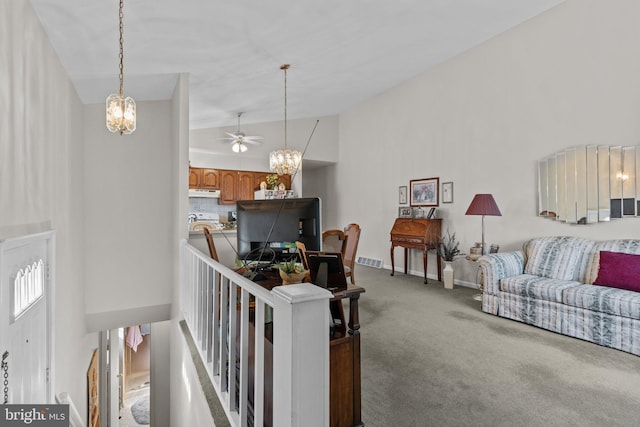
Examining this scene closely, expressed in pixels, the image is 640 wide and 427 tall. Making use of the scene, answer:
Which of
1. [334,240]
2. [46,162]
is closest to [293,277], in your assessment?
[46,162]

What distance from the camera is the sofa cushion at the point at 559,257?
3.19m

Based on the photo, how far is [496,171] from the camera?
14.0ft

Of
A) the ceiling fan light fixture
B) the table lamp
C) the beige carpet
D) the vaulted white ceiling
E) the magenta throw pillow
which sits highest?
the vaulted white ceiling

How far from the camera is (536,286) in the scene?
299 centimetres

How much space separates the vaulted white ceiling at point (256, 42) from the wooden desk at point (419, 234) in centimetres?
249

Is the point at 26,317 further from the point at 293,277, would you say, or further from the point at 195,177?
the point at 195,177

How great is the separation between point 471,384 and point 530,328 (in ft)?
4.73

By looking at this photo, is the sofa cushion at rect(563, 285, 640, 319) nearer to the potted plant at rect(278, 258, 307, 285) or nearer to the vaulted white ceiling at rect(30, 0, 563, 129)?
the potted plant at rect(278, 258, 307, 285)

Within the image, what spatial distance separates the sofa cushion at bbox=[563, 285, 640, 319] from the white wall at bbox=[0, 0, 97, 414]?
415 cm

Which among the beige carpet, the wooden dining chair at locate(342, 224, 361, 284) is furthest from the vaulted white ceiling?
the beige carpet

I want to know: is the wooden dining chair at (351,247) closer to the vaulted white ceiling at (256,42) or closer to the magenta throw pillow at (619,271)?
the vaulted white ceiling at (256,42)

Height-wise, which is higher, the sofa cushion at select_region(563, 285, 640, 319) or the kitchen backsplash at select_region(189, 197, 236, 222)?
the kitchen backsplash at select_region(189, 197, 236, 222)

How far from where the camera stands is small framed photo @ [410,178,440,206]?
511cm

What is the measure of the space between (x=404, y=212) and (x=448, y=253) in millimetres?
1269
